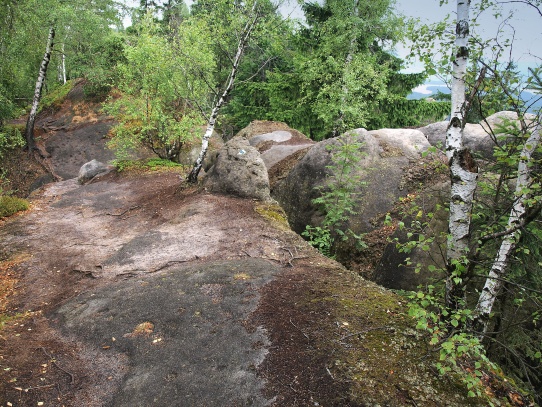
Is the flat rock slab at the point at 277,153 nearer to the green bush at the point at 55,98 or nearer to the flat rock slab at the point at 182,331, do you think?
the flat rock slab at the point at 182,331

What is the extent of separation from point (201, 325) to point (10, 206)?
1044cm

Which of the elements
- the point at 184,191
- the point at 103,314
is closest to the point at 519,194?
the point at 103,314

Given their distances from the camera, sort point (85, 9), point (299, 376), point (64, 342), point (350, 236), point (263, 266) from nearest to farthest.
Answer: point (299, 376) → point (64, 342) → point (263, 266) → point (350, 236) → point (85, 9)

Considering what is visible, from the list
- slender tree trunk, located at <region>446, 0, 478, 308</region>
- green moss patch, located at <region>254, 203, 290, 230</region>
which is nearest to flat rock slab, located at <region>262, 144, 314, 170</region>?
green moss patch, located at <region>254, 203, 290, 230</region>

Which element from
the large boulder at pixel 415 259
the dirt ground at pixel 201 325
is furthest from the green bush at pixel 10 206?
the large boulder at pixel 415 259

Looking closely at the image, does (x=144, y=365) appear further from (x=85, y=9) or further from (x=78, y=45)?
(x=78, y=45)

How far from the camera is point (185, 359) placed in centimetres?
488

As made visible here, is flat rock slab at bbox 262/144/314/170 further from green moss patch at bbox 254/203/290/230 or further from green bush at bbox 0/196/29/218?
green bush at bbox 0/196/29/218

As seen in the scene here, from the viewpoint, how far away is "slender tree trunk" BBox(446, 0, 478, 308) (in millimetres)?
4543

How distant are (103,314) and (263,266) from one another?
10.2 feet

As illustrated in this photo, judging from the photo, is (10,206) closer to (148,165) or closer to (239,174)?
(148,165)

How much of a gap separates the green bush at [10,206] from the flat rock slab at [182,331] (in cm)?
722

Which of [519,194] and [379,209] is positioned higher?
[519,194]

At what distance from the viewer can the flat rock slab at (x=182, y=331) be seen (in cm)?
433
